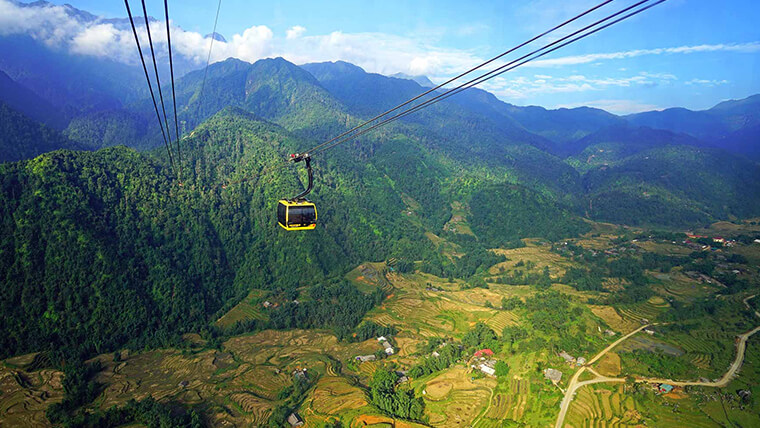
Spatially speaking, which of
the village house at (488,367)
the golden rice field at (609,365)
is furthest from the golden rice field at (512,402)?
the golden rice field at (609,365)

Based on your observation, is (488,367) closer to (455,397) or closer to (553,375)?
(455,397)

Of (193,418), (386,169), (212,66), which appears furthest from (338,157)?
(212,66)

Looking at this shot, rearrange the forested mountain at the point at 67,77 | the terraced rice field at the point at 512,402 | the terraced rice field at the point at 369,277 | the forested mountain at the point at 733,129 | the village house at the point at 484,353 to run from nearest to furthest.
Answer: the terraced rice field at the point at 512,402
the village house at the point at 484,353
the terraced rice field at the point at 369,277
the forested mountain at the point at 67,77
the forested mountain at the point at 733,129

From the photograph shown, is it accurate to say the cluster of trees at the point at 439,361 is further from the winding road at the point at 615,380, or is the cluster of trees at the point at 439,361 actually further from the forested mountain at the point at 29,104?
the forested mountain at the point at 29,104

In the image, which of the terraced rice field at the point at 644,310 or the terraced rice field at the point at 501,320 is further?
the terraced rice field at the point at 501,320

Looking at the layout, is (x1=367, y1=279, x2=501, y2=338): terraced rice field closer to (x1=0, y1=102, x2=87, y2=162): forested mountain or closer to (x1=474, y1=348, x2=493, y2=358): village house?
(x1=474, y1=348, x2=493, y2=358): village house

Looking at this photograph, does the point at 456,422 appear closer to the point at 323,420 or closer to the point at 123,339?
the point at 323,420
